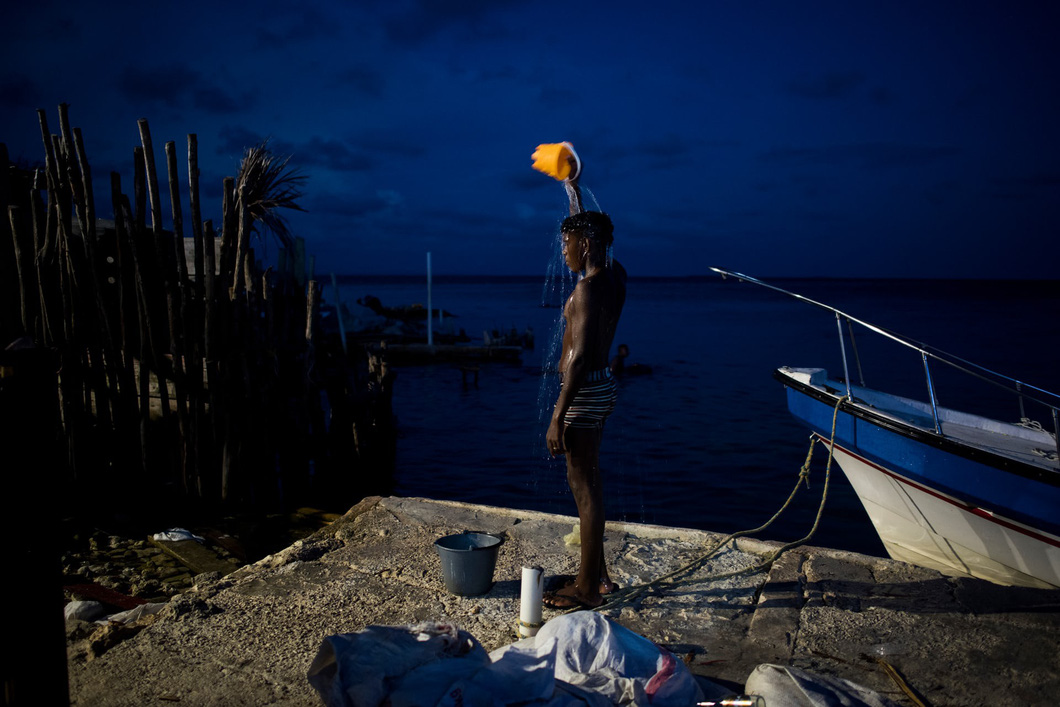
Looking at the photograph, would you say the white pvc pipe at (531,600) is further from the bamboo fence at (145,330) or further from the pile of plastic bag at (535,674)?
the bamboo fence at (145,330)

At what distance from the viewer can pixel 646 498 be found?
11.6 metres

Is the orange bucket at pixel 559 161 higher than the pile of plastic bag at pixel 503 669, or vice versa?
the orange bucket at pixel 559 161

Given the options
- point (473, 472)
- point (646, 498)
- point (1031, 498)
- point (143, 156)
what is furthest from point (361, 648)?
point (473, 472)

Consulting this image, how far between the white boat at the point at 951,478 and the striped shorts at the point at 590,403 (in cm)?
218

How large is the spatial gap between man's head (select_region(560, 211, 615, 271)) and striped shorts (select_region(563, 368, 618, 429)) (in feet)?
2.09

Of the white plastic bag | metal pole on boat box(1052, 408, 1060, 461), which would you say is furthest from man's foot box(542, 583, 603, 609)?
metal pole on boat box(1052, 408, 1060, 461)

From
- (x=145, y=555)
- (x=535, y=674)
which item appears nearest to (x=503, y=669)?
(x=535, y=674)

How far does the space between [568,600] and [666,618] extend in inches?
21.7

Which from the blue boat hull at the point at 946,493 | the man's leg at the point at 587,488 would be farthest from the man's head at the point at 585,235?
the blue boat hull at the point at 946,493

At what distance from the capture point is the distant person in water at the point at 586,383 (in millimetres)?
4020

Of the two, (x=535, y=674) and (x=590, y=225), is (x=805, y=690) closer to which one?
(x=535, y=674)

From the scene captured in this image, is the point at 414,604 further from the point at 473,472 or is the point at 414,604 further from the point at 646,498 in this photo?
the point at 473,472

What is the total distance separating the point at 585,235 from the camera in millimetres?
4145

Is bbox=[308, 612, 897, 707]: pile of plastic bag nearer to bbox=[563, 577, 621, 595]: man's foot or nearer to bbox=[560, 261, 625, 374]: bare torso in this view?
bbox=[563, 577, 621, 595]: man's foot
